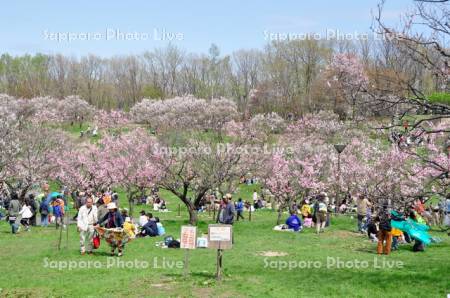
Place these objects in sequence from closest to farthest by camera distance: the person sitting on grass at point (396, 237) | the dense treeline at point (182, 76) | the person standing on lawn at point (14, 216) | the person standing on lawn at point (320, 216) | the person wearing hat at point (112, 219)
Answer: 1. the person wearing hat at point (112, 219)
2. the person sitting on grass at point (396, 237)
3. the person standing on lawn at point (320, 216)
4. the person standing on lawn at point (14, 216)
5. the dense treeline at point (182, 76)

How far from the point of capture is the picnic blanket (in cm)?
1580

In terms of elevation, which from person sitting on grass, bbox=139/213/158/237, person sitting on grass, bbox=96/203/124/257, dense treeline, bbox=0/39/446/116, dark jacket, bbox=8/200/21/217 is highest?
dense treeline, bbox=0/39/446/116

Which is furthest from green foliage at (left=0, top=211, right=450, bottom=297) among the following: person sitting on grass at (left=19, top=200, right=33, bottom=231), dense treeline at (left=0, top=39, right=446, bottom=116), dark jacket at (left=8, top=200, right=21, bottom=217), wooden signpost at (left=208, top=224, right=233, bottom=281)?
dense treeline at (left=0, top=39, right=446, bottom=116)

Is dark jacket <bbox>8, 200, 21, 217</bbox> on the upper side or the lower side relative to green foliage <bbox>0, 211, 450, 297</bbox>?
upper

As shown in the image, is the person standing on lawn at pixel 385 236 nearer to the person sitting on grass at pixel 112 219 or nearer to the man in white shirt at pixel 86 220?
the person sitting on grass at pixel 112 219

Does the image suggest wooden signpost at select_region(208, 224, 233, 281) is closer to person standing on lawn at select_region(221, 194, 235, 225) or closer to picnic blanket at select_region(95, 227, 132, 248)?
picnic blanket at select_region(95, 227, 132, 248)

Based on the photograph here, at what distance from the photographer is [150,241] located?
1931cm

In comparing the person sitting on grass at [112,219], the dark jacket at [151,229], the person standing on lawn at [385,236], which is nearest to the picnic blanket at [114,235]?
the person sitting on grass at [112,219]

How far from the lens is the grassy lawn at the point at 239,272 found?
11.8 metres

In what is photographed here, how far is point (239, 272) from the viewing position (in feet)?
45.3

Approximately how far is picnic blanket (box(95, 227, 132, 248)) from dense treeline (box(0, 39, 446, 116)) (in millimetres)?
56433

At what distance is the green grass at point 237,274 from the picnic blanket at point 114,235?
50cm

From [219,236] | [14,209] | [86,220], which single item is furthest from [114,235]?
[14,209]

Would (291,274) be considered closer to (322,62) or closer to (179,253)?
(179,253)
